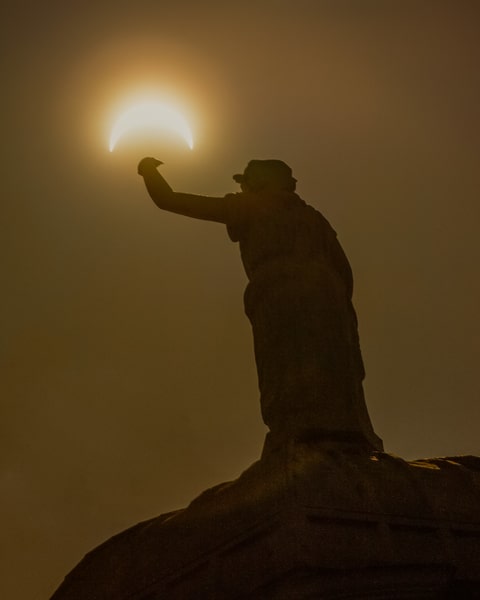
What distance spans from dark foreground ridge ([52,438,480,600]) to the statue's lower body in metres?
0.53

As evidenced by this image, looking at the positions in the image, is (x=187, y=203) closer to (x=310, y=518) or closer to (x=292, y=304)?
(x=292, y=304)

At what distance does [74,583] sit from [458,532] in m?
1.79

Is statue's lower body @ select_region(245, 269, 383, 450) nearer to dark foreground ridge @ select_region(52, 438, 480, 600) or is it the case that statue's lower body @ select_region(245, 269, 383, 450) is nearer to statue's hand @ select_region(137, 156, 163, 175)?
dark foreground ridge @ select_region(52, 438, 480, 600)

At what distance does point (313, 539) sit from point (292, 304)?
1.90 m

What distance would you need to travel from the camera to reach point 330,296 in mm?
4523

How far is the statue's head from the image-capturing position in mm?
5254

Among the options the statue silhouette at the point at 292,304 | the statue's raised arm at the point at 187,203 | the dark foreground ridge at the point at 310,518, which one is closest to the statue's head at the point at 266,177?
the statue silhouette at the point at 292,304

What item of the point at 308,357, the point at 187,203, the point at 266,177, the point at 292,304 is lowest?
the point at 308,357

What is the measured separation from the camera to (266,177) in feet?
17.3

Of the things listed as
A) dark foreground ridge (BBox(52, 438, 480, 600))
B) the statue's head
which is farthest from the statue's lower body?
the statue's head

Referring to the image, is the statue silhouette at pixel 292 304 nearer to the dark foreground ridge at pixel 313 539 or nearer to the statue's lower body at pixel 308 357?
the statue's lower body at pixel 308 357

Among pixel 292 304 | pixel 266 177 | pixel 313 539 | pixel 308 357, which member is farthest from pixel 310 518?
pixel 266 177

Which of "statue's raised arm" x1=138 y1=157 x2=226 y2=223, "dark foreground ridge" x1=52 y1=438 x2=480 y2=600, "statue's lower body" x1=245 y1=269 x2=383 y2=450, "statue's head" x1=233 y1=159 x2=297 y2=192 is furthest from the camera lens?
"statue's head" x1=233 y1=159 x2=297 y2=192

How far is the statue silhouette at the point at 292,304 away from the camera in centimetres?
400
